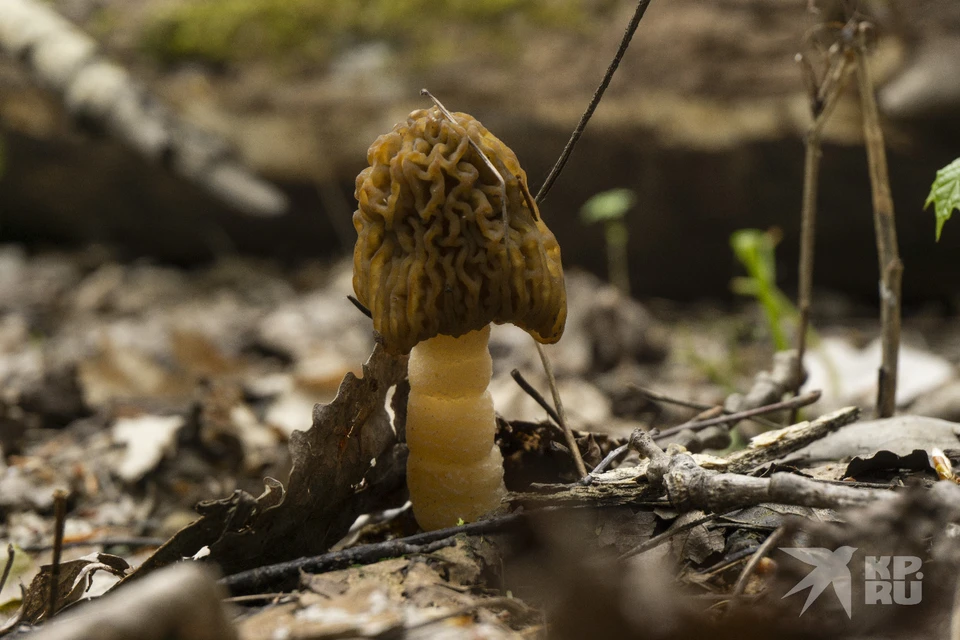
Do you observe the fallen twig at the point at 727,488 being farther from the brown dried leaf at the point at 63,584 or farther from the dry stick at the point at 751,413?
the brown dried leaf at the point at 63,584

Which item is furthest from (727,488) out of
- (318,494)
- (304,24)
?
(304,24)

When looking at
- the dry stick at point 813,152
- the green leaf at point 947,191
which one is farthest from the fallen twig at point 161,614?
the dry stick at point 813,152

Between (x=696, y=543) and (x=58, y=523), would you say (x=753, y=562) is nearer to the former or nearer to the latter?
(x=696, y=543)

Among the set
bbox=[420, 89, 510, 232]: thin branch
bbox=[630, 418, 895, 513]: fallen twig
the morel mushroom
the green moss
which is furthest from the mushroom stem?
the green moss

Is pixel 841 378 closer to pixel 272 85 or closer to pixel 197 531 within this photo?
pixel 197 531

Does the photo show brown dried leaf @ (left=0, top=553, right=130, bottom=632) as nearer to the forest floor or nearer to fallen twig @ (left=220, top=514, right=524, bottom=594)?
the forest floor

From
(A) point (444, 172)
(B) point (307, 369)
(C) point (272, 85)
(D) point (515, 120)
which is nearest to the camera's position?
(A) point (444, 172)

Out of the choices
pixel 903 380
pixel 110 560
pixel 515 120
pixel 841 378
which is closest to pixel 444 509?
pixel 110 560
